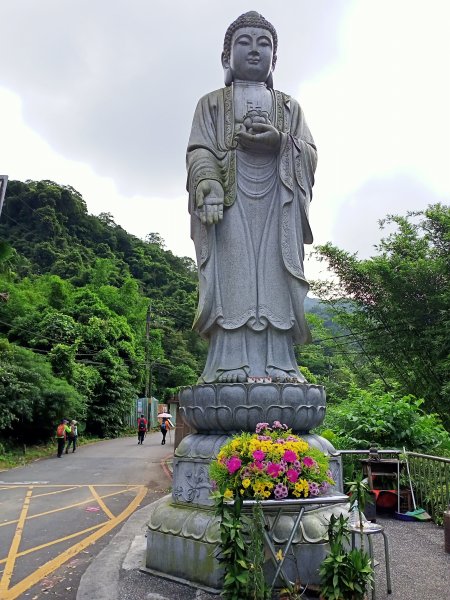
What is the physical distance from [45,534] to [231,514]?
399cm

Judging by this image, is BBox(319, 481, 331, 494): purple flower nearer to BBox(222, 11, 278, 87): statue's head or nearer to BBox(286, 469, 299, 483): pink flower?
BBox(286, 469, 299, 483): pink flower

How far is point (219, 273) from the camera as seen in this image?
4.96 meters

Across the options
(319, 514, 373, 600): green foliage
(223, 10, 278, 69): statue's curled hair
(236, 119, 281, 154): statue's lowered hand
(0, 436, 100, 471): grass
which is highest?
(223, 10, 278, 69): statue's curled hair

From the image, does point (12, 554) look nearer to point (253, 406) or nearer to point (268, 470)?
point (253, 406)

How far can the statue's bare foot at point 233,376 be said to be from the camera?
4.40 meters

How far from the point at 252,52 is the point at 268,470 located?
444 centimetres

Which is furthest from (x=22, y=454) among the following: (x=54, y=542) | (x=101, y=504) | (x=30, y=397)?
(x=54, y=542)

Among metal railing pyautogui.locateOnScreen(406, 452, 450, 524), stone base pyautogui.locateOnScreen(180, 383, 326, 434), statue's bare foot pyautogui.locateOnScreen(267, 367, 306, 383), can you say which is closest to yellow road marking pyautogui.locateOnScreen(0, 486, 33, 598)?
stone base pyautogui.locateOnScreen(180, 383, 326, 434)

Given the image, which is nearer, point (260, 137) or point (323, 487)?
point (323, 487)

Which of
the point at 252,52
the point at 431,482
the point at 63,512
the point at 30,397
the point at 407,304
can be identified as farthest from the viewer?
the point at 30,397

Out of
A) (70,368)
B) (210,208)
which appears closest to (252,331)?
(210,208)

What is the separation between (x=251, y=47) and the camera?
5.50 m

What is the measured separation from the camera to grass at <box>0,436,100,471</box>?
14.1 metres

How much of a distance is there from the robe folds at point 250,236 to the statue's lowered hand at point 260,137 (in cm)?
10
